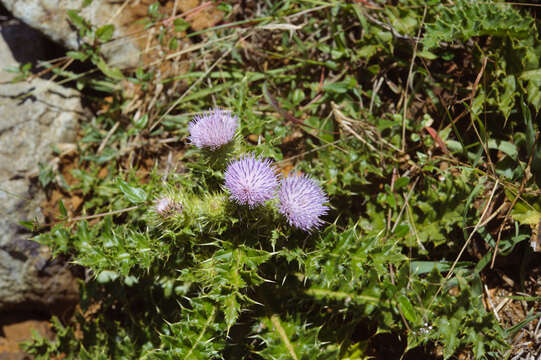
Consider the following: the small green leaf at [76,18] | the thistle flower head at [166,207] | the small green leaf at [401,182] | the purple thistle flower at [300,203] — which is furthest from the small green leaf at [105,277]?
the small green leaf at [401,182]

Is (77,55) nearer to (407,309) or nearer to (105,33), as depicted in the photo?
(105,33)

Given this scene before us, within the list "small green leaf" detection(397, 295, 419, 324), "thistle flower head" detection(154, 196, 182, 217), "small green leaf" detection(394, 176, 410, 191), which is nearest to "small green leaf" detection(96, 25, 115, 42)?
"thistle flower head" detection(154, 196, 182, 217)

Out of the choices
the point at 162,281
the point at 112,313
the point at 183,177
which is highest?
the point at 183,177

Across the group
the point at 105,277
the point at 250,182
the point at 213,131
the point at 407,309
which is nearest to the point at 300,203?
the point at 250,182

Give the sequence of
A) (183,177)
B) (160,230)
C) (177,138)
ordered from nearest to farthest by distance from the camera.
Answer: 1. (160,230)
2. (183,177)
3. (177,138)

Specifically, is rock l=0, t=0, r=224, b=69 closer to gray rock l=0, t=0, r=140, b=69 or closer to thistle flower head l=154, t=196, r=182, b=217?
gray rock l=0, t=0, r=140, b=69

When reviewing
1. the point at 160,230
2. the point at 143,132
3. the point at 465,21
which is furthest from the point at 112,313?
the point at 465,21

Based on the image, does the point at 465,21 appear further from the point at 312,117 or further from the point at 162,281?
the point at 162,281

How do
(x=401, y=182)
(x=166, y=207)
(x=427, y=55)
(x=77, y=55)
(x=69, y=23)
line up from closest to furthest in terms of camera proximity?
(x=166, y=207), (x=401, y=182), (x=427, y=55), (x=77, y=55), (x=69, y=23)
